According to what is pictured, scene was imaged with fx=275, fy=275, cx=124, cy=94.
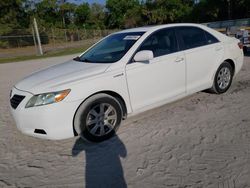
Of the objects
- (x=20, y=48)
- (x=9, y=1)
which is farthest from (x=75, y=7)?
(x=20, y=48)

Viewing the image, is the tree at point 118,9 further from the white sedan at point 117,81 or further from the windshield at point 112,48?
the white sedan at point 117,81

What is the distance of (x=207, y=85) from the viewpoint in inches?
217

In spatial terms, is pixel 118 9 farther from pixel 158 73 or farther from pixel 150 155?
pixel 150 155

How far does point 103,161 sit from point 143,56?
1704 mm

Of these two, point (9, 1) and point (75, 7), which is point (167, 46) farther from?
point (75, 7)

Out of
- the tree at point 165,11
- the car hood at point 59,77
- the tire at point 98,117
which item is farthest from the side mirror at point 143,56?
the tree at point 165,11

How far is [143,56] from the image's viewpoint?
4254 mm

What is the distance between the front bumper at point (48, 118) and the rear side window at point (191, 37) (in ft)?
7.95

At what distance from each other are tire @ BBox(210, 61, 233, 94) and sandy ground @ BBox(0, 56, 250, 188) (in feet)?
2.47

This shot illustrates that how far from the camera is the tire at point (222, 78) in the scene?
224 inches

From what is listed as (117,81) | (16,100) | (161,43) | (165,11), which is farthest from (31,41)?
(165,11)

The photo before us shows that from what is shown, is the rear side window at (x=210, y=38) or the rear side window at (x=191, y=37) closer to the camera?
the rear side window at (x=191, y=37)

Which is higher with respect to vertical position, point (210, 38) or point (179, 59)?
point (210, 38)

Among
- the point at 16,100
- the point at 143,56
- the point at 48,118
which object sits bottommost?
the point at 48,118
